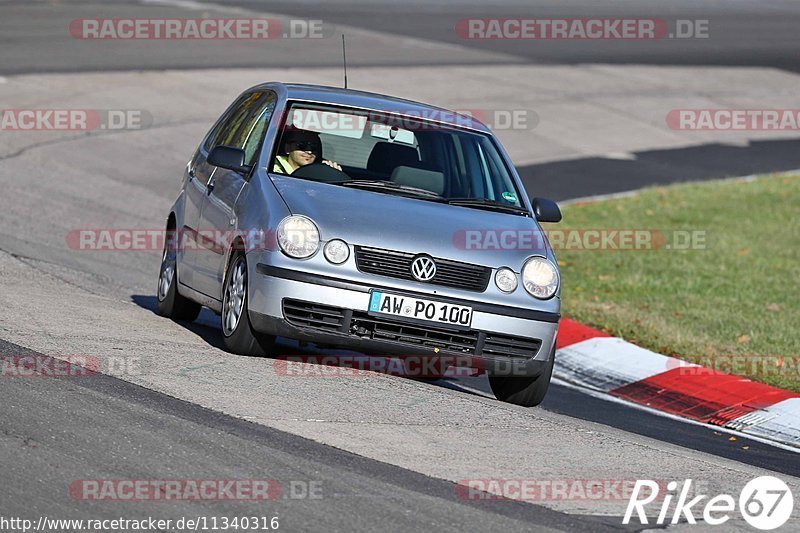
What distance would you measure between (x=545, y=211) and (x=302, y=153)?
5.32 ft

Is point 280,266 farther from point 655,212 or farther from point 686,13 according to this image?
point 686,13

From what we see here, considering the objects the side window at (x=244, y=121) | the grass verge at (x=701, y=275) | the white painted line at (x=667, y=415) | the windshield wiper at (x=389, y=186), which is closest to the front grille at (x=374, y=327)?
the windshield wiper at (x=389, y=186)

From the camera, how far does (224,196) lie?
29.7 feet

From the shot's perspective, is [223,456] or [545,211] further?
[545,211]

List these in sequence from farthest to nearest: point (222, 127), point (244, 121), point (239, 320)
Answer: point (222, 127) < point (244, 121) < point (239, 320)

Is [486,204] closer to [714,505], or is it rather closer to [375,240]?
[375,240]

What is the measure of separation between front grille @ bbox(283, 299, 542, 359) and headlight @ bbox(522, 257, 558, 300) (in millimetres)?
409

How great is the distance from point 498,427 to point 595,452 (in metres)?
0.55

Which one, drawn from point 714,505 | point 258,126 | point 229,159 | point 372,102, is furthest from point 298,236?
point 714,505

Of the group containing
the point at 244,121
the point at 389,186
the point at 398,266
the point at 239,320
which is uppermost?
the point at 244,121

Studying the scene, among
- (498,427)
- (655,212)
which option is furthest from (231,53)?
(498,427)

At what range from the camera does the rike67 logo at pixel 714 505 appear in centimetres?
617

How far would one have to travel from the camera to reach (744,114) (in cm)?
2667

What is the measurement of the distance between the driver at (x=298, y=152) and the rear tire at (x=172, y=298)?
57.8 inches
